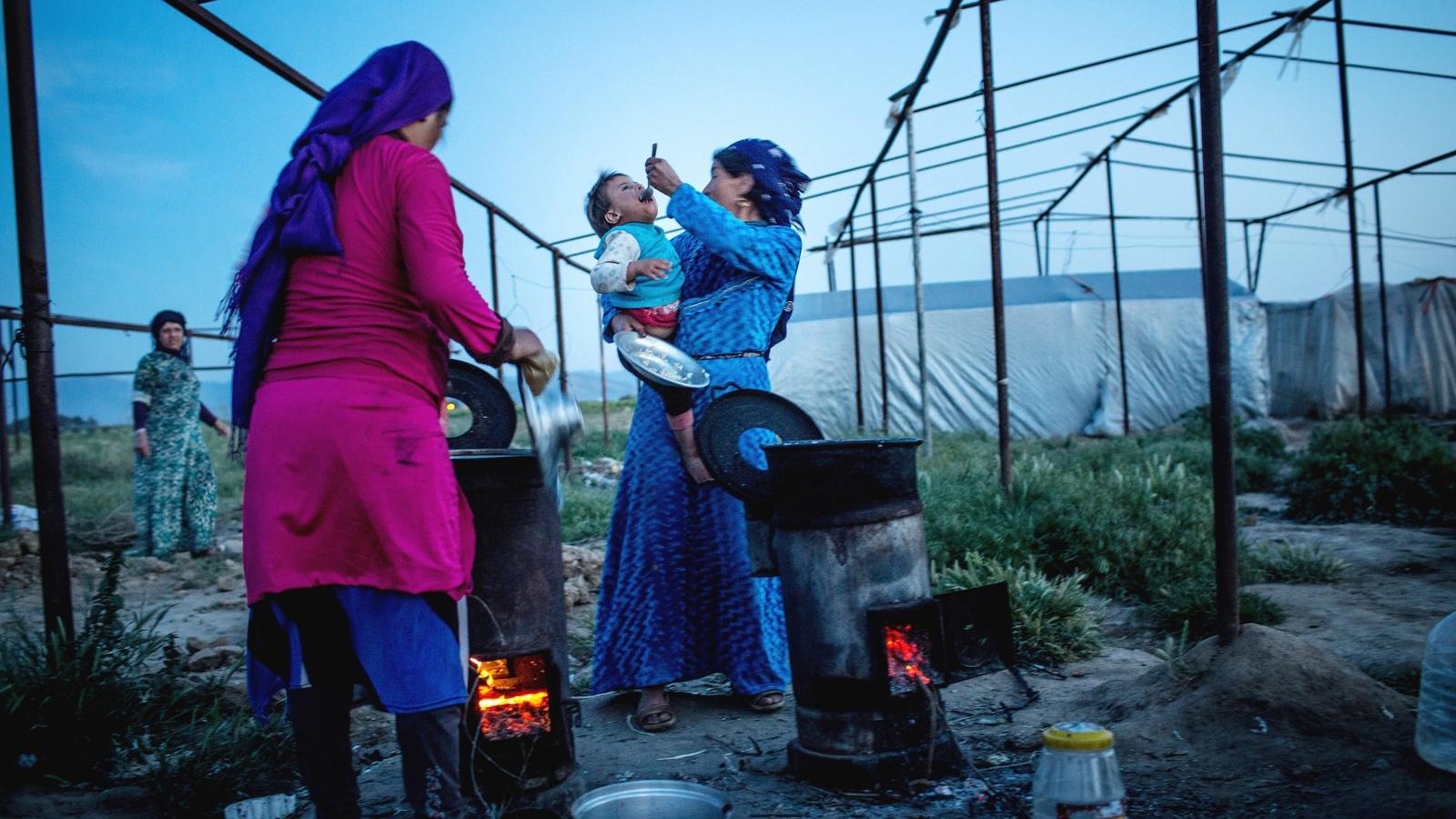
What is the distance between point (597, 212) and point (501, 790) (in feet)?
6.38

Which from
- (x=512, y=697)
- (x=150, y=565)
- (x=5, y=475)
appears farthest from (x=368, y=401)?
(x=5, y=475)

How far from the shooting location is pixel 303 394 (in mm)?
1922

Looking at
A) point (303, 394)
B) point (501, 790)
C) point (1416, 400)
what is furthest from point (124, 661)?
point (1416, 400)

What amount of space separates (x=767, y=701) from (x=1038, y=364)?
1717 cm

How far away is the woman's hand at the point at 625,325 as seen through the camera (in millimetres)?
3236

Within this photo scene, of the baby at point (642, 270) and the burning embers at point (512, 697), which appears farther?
the baby at point (642, 270)

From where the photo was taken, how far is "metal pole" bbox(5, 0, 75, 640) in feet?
10.0

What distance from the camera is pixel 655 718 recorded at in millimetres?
3307

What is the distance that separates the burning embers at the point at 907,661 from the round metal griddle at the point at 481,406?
126cm

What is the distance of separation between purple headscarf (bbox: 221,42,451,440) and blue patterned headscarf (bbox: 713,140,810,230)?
1.50m

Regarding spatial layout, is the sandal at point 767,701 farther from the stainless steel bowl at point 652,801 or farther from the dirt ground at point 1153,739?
the stainless steel bowl at point 652,801

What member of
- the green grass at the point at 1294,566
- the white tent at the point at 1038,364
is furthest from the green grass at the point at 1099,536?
the white tent at the point at 1038,364

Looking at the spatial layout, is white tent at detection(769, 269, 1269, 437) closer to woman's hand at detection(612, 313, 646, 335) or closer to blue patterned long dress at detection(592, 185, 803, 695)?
blue patterned long dress at detection(592, 185, 803, 695)

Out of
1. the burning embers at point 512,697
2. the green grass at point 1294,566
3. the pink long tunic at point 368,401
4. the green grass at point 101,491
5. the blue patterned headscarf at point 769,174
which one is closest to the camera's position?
the pink long tunic at point 368,401
